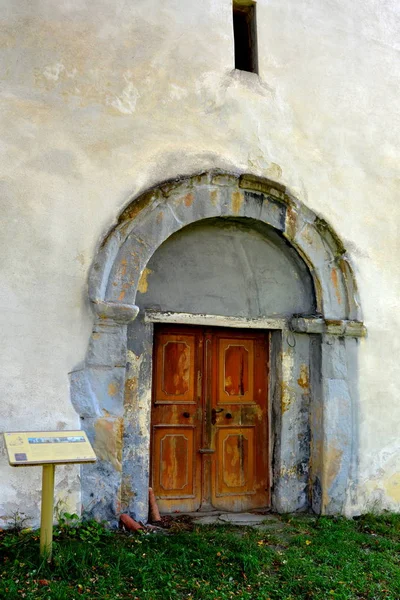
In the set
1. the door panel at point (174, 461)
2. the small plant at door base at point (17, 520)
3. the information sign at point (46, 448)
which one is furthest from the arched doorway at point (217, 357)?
the information sign at point (46, 448)

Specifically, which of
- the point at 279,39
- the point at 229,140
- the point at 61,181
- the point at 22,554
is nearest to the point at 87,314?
the point at 61,181

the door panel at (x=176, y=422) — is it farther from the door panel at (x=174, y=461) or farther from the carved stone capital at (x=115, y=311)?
the carved stone capital at (x=115, y=311)

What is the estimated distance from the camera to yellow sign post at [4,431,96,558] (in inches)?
127

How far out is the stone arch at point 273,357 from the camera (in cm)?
425

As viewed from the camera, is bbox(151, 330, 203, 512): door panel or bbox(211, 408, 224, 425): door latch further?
bbox(211, 408, 224, 425): door latch

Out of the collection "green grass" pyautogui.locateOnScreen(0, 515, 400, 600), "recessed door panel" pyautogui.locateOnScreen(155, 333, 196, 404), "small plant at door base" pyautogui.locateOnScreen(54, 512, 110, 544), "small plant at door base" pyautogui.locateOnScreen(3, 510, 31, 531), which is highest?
"recessed door panel" pyautogui.locateOnScreen(155, 333, 196, 404)

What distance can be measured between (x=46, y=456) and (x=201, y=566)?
1331 millimetres

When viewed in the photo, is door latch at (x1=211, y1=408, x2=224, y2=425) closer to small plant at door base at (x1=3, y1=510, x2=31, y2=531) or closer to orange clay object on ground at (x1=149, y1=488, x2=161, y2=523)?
orange clay object on ground at (x1=149, y1=488, x2=161, y2=523)

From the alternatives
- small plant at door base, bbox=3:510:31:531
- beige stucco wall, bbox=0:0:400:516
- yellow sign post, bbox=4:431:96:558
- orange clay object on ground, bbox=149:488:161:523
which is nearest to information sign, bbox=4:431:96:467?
yellow sign post, bbox=4:431:96:558

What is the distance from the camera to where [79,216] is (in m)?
4.36

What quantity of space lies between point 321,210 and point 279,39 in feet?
5.95

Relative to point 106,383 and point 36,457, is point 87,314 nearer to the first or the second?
point 106,383

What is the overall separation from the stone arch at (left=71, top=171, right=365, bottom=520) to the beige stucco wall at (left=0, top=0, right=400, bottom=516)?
14 centimetres

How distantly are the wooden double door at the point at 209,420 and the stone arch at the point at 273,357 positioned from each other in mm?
232
